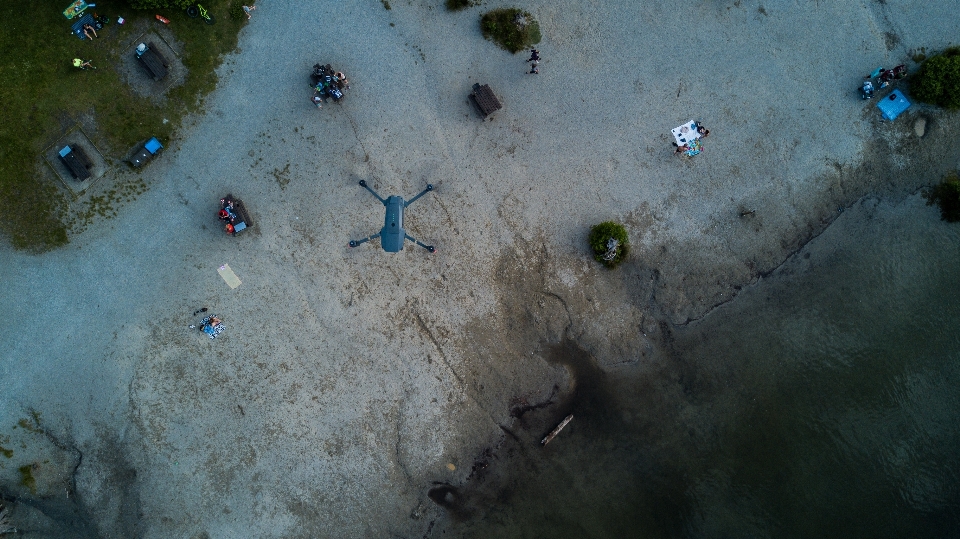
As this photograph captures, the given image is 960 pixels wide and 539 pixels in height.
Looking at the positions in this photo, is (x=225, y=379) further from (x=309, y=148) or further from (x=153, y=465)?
(x=309, y=148)

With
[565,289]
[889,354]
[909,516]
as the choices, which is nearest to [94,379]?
[565,289]

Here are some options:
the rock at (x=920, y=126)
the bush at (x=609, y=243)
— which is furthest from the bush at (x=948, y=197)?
the bush at (x=609, y=243)

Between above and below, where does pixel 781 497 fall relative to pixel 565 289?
below

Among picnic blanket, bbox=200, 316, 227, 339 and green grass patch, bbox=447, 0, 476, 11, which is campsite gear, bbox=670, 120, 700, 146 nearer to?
green grass patch, bbox=447, 0, 476, 11

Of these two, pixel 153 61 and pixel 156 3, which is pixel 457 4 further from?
pixel 153 61

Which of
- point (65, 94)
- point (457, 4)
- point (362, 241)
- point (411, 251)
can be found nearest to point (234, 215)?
point (362, 241)

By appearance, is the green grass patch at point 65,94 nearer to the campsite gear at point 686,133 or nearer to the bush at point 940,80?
the campsite gear at point 686,133

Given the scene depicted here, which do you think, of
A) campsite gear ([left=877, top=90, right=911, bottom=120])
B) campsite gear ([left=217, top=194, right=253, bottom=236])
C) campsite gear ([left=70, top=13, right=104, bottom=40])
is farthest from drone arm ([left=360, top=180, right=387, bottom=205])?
campsite gear ([left=877, top=90, right=911, bottom=120])
